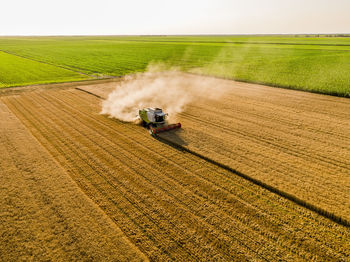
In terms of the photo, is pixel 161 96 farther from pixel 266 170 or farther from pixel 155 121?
pixel 266 170

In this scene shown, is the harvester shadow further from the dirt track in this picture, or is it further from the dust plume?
the dust plume

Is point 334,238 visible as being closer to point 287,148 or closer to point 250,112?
point 287,148

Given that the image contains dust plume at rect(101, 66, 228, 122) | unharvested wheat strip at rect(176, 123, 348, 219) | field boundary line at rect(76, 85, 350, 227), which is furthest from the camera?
dust plume at rect(101, 66, 228, 122)

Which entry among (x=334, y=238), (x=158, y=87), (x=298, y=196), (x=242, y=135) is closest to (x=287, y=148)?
(x=242, y=135)

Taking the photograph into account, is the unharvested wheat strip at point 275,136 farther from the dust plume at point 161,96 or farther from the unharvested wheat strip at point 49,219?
the unharvested wheat strip at point 49,219

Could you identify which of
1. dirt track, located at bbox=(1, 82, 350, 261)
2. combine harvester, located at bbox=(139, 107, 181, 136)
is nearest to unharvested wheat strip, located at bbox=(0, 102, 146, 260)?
dirt track, located at bbox=(1, 82, 350, 261)

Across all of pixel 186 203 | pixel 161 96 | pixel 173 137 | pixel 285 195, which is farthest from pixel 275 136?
pixel 161 96

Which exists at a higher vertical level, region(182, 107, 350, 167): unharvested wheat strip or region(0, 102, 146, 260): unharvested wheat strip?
region(182, 107, 350, 167): unharvested wheat strip
